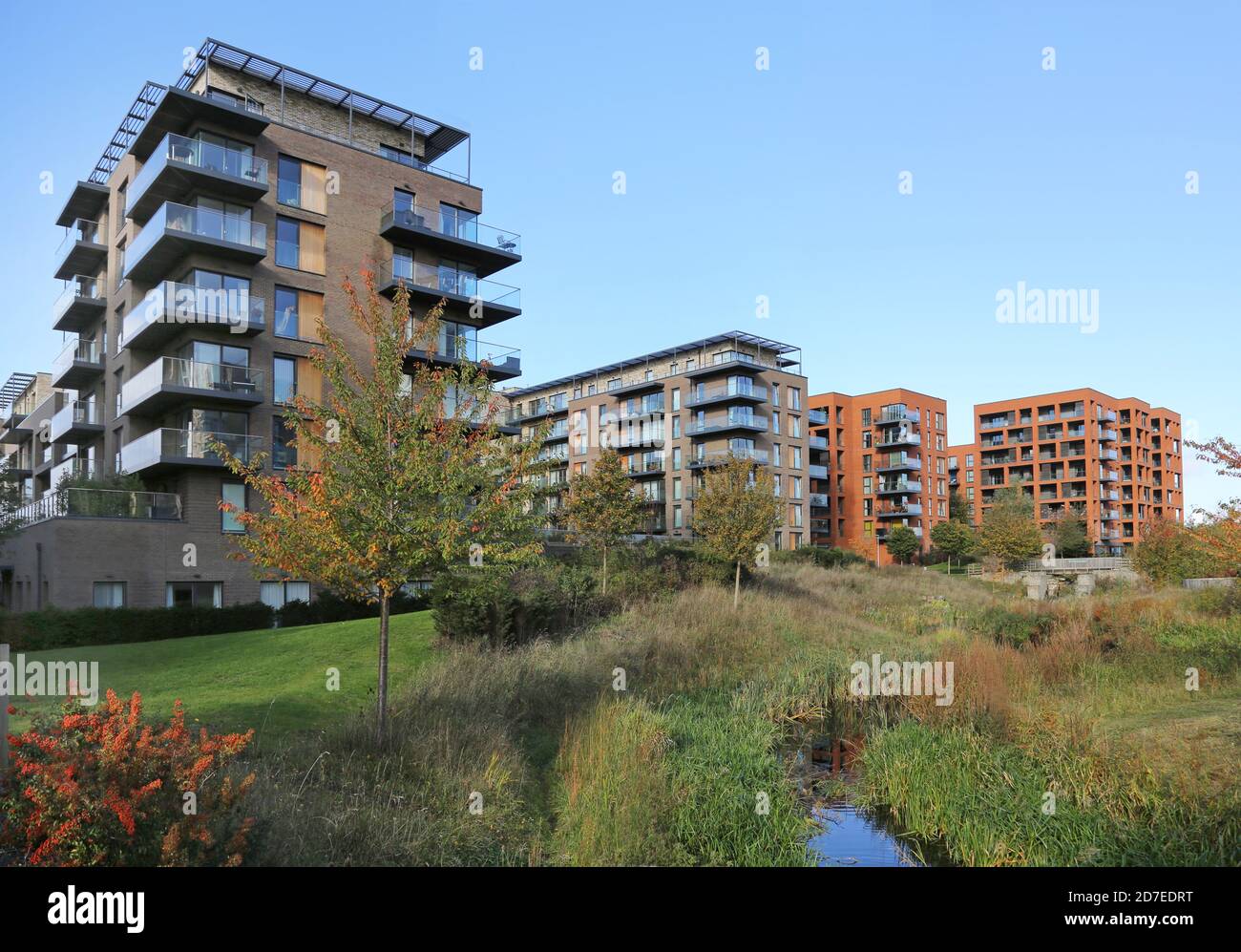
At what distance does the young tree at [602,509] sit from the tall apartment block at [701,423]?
27772 millimetres

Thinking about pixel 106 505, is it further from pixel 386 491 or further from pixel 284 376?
pixel 386 491

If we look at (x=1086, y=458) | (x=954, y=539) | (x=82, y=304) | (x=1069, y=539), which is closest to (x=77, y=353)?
(x=82, y=304)

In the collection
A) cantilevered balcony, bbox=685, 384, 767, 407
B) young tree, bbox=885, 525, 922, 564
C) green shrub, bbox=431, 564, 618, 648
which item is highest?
cantilevered balcony, bbox=685, 384, 767, 407

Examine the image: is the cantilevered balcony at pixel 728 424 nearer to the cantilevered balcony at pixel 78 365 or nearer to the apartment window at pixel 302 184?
the apartment window at pixel 302 184

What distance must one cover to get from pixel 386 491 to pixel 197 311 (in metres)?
20.2

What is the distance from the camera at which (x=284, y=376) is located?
91.6ft

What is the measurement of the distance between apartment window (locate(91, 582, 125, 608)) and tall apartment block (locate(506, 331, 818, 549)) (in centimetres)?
3408

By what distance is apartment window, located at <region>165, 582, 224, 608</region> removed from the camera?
79.8 feet

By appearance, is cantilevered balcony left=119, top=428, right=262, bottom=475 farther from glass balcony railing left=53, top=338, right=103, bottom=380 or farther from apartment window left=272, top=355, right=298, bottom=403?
glass balcony railing left=53, top=338, right=103, bottom=380

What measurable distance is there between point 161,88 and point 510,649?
25.2m

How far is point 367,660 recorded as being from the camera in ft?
47.0

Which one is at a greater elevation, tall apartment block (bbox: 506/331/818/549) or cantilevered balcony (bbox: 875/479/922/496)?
tall apartment block (bbox: 506/331/818/549)

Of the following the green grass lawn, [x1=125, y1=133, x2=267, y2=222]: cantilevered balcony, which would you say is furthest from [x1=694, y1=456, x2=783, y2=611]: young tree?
[x1=125, y1=133, x2=267, y2=222]: cantilevered balcony

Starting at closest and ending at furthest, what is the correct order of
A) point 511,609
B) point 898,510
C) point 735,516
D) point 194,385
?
point 511,609, point 735,516, point 194,385, point 898,510
